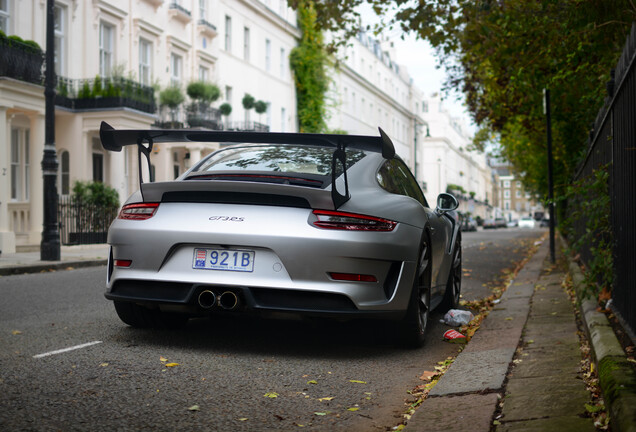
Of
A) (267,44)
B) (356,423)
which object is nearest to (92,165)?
(267,44)

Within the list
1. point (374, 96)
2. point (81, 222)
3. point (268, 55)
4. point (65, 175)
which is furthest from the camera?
point (374, 96)

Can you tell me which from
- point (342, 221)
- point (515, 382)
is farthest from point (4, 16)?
point (515, 382)

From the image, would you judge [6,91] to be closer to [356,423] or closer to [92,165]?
[92,165]

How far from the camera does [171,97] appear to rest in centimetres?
2747

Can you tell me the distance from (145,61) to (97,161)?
16.8 feet

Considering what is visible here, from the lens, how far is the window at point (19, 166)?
69.9 ft

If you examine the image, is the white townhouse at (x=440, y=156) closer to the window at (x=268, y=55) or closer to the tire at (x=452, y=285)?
the window at (x=268, y=55)

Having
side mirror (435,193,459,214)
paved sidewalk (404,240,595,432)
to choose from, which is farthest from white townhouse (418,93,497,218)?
paved sidewalk (404,240,595,432)

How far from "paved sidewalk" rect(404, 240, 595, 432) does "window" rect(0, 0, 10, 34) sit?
17881 mm

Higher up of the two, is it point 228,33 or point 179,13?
point 228,33

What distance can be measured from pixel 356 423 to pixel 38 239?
1875cm

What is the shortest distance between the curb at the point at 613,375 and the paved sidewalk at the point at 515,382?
0.13m

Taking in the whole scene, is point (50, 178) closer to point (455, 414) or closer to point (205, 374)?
point (205, 374)

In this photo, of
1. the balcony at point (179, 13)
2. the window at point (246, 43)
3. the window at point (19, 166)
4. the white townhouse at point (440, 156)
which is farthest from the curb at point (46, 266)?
the white townhouse at point (440, 156)
